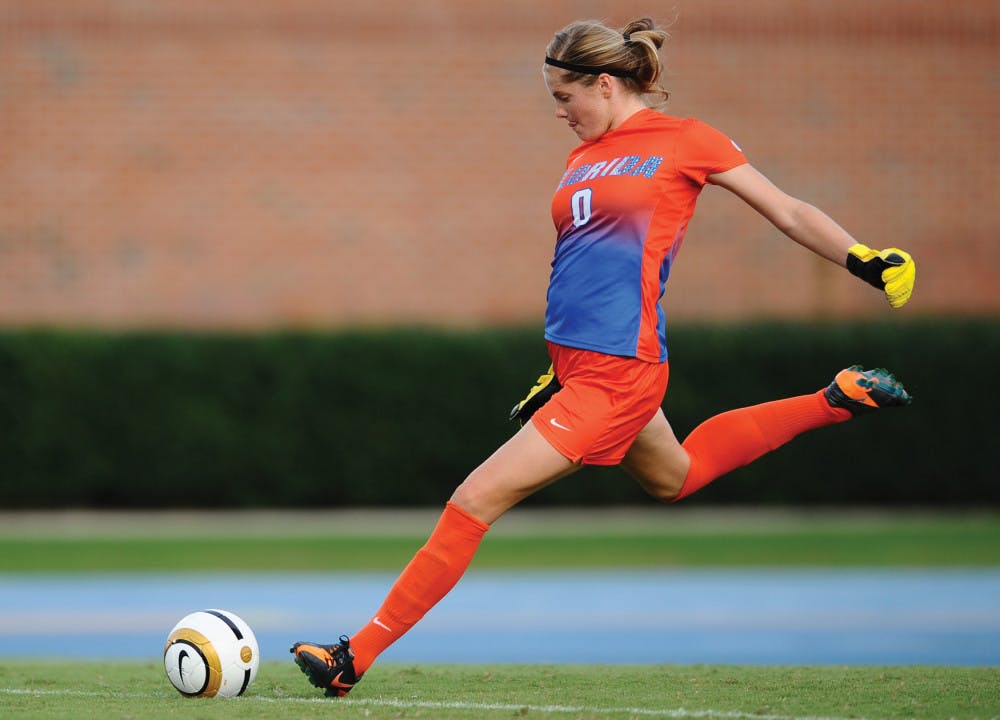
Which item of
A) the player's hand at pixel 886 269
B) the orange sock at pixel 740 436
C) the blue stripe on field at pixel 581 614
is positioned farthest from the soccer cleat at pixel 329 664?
the blue stripe on field at pixel 581 614

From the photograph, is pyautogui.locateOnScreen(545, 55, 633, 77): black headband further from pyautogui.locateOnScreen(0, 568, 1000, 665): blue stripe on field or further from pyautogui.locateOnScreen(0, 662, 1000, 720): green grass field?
pyautogui.locateOnScreen(0, 568, 1000, 665): blue stripe on field

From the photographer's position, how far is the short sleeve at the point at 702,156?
221 inches

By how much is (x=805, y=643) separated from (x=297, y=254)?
33.8 ft

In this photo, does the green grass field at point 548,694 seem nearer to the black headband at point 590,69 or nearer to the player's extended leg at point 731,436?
the player's extended leg at point 731,436

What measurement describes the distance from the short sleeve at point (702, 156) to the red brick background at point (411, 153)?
41.2 feet

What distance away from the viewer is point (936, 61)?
61.8 feet

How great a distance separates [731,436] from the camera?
6234 millimetres

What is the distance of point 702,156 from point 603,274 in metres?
0.60

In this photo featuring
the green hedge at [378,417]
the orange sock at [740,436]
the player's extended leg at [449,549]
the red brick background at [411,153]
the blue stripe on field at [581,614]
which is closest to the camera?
the player's extended leg at [449,549]

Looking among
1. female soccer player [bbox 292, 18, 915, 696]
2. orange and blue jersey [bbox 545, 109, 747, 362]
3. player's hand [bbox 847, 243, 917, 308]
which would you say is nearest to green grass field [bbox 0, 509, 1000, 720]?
female soccer player [bbox 292, 18, 915, 696]

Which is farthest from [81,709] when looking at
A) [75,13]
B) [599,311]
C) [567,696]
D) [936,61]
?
[936,61]

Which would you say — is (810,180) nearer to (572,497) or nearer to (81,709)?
(572,497)

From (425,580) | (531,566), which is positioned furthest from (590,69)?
(531,566)

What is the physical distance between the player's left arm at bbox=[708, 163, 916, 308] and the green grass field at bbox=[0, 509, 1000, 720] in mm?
1633
